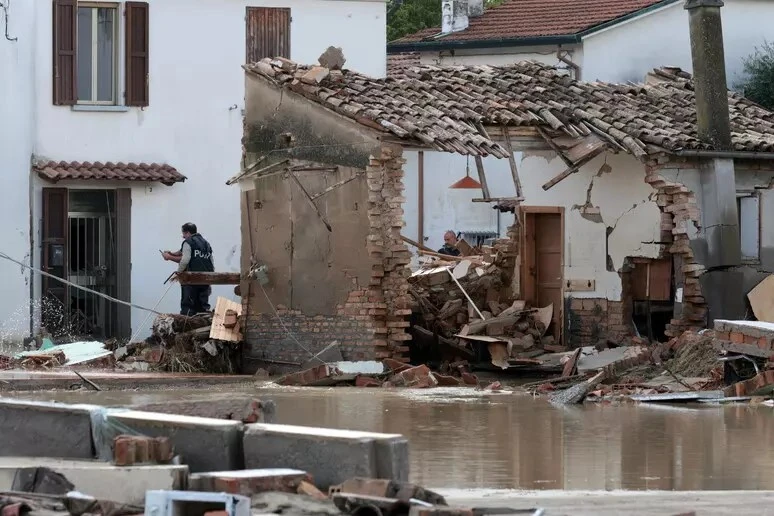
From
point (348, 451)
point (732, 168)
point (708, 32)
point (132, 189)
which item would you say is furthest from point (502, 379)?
point (348, 451)

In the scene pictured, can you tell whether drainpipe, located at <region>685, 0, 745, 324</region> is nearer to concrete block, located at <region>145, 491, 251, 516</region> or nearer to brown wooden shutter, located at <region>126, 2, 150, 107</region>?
brown wooden shutter, located at <region>126, 2, 150, 107</region>

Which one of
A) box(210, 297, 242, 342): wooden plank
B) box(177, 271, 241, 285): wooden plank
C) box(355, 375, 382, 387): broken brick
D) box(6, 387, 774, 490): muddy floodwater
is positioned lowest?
box(6, 387, 774, 490): muddy floodwater

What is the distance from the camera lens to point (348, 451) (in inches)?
397

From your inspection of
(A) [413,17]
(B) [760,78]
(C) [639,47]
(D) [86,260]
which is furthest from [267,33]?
(A) [413,17]

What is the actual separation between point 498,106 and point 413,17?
2351cm

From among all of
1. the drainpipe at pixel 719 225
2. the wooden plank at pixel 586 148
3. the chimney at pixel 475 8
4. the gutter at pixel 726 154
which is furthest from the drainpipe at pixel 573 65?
the wooden plank at pixel 586 148

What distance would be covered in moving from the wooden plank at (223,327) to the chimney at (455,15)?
14095mm

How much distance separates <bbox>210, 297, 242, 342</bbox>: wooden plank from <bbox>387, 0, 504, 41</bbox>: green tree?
22.4m

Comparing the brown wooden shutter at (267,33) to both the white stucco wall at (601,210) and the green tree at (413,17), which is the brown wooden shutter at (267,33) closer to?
the white stucco wall at (601,210)

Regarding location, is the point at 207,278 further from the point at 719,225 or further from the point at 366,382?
the point at 719,225

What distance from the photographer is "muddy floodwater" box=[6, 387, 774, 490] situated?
1196 centimetres

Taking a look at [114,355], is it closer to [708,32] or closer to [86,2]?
[86,2]

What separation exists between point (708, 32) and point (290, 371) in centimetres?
775

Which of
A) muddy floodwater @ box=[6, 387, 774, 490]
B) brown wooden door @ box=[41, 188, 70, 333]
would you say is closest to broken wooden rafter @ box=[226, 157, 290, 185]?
muddy floodwater @ box=[6, 387, 774, 490]
